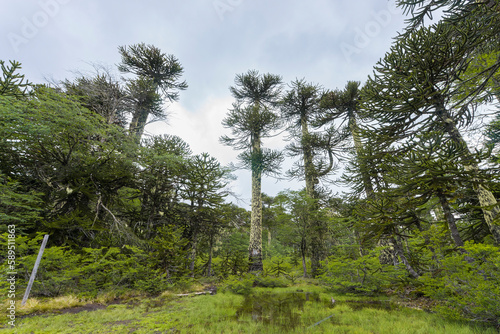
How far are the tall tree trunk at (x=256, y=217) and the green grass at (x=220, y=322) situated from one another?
5730 millimetres

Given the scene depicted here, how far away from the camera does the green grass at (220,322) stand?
371 cm

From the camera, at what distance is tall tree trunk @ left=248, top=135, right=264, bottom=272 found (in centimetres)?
1139

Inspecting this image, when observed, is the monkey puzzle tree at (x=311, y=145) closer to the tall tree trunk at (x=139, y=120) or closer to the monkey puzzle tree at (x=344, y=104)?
the monkey puzzle tree at (x=344, y=104)

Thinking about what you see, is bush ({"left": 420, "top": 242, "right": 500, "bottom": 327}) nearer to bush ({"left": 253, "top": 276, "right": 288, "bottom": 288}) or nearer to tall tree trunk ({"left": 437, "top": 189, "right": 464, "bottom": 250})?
tall tree trunk ({"left": 437, "top": 189, "right": 464, "bottom": 250})

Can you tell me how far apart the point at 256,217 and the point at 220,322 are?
26.4 ft

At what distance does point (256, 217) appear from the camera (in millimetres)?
12422

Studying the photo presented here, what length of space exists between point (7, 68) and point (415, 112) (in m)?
14.3

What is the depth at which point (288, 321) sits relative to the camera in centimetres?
453

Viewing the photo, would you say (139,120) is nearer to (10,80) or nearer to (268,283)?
(10,80)

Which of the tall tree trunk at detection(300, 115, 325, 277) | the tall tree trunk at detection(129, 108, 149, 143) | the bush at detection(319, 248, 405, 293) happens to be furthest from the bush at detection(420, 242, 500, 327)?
the tall tree trunk at detection(129, 108, 149, 143)

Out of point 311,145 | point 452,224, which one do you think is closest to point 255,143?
point 311,145

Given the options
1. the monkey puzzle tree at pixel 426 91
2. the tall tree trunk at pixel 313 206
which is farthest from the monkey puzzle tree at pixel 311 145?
the monkey puzzle tree at pixel 426 91

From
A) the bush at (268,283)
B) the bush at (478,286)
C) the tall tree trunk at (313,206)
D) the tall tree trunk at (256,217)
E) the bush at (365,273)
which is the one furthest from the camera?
the tall tree trunk at (313,206)

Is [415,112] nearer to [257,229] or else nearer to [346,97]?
[346,97]
